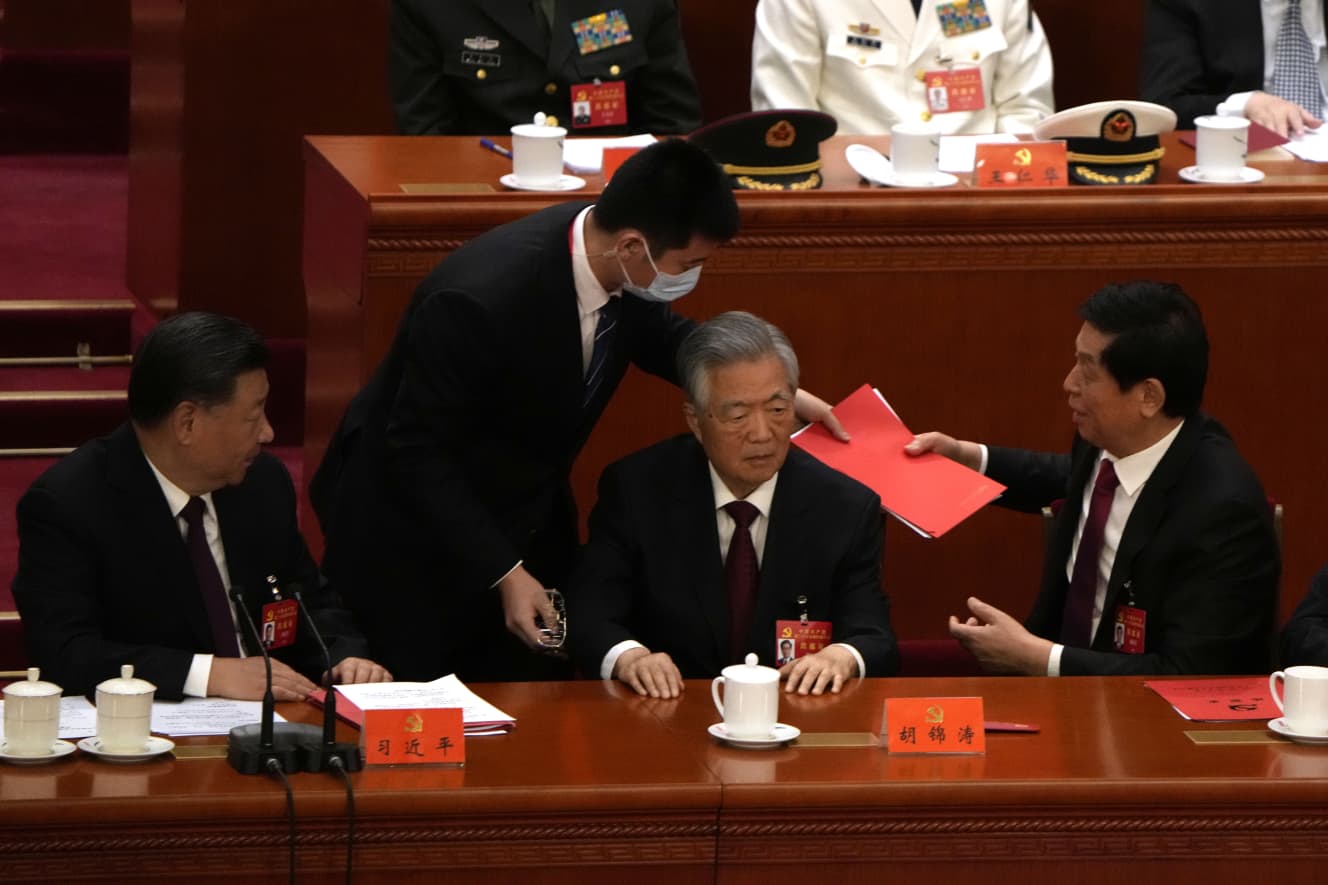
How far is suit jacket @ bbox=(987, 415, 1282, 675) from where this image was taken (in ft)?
10.6

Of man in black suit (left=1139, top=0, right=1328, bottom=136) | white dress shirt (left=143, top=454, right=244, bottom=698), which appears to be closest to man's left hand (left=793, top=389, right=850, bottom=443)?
white dress shirt (left=143, top=454, right=244, bottom=698)

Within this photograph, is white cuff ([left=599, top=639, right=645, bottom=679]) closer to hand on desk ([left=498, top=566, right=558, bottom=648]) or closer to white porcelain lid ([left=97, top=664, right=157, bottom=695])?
hand on desk ([left=498, top=566, right=558, bottom=648])

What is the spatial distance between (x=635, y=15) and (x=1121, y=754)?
8.29 ft

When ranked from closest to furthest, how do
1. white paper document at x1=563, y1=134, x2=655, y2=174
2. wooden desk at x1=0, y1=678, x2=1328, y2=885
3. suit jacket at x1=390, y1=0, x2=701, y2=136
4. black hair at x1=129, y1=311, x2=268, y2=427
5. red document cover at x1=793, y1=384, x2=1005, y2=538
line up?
wooden desk at x1=0, y1=678, x2=1328, y2=885 < black hair at x1=129, y1=311, x2=268, y2=427 < red document cover at x1=793, y1=384, x2=1005, y2=538 < white paper document at x1=563, y1=134, x2=655, y2=174 < suit jacket at x1=390, y1=0, x2=701, y2=136

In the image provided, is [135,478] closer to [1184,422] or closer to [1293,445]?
[1184,422]

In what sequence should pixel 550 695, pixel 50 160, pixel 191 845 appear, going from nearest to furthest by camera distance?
pixel 191 845
pixel 550 695
pixel 50 160

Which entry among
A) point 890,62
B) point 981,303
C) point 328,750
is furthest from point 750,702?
point 890,62

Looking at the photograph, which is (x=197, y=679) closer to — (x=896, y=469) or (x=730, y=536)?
(x=730, y=536)

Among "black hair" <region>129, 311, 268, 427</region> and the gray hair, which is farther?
the gray hair

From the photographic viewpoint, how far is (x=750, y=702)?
271cm

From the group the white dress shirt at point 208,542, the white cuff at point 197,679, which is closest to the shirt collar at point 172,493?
the white dress shirt at point 208,542

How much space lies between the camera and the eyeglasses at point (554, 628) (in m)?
3.11

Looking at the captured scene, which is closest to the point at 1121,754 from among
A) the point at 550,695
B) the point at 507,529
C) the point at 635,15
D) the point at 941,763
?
the point at 941,763

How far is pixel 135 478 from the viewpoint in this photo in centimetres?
299
